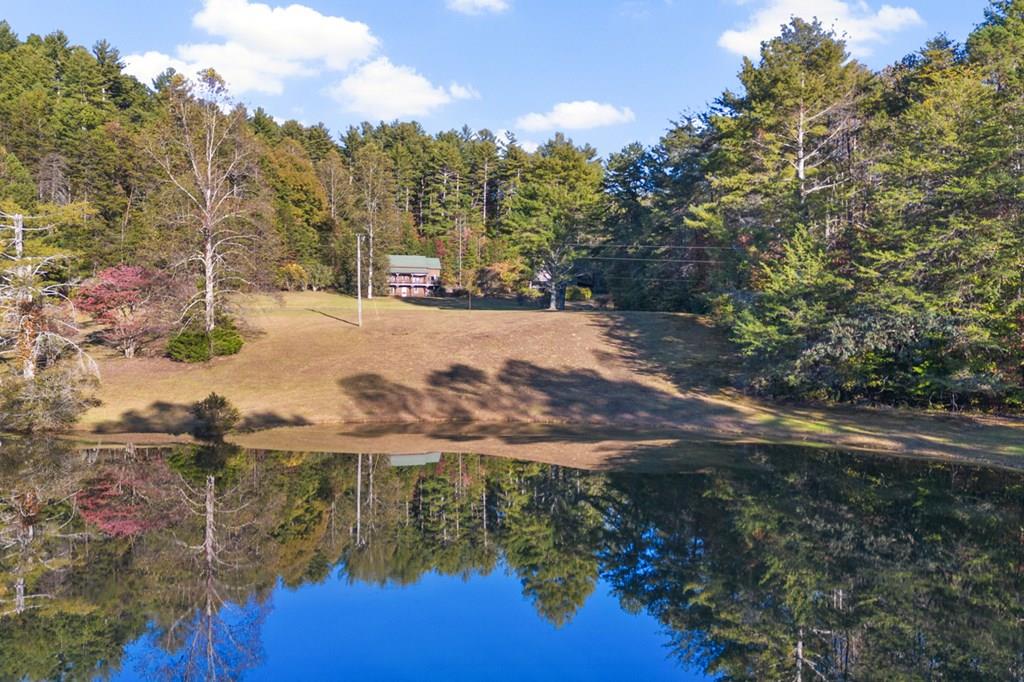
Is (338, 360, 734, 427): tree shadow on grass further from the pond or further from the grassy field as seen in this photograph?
the pond

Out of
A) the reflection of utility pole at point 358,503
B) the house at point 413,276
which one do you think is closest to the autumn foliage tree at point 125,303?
the reflection of utility pole at point 358,503

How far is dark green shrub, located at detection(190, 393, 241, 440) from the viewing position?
2928 centimetres

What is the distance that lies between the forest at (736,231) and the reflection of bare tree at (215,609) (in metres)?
16.3

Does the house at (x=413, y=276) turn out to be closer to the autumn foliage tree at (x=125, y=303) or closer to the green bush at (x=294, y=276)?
the green bush at (x=294, y=276)

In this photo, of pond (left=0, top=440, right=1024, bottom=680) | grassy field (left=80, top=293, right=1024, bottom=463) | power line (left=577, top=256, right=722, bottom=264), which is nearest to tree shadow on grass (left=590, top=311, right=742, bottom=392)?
grassy field (left=80, top=293, right=1024, bottom=463)

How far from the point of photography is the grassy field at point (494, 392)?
2802cm

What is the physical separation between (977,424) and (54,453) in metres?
34.8

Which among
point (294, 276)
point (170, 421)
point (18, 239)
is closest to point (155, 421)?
point (170, 421)

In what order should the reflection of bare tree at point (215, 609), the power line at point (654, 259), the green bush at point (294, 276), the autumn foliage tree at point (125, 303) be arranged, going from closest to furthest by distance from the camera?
the reflection of bare tree at point (215, 609) → the autumn foliage tree at point (125, 303) → the power line at point (654, 259) → the green bush at point (294, 276)

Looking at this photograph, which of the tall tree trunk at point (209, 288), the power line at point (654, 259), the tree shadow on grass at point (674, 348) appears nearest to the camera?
the tree shadow on grass at point (674, 348)

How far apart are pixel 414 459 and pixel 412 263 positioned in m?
59.5

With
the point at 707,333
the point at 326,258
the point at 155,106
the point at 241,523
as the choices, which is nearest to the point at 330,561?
the point at 241,523

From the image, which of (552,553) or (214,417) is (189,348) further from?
(552,553)

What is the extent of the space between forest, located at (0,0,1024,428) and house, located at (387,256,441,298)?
5215 mm
